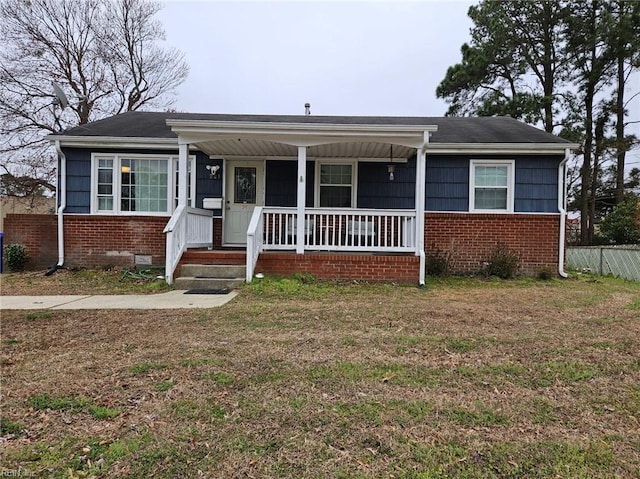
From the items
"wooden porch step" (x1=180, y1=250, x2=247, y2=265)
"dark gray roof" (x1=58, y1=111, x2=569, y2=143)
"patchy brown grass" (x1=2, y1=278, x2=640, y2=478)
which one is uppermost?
"dark gray roof" (x1=58, y1=111, x2=569, y2=143)

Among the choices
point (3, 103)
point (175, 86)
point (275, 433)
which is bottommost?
point (275, 433)

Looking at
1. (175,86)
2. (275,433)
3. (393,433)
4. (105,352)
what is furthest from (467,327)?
(175,86)

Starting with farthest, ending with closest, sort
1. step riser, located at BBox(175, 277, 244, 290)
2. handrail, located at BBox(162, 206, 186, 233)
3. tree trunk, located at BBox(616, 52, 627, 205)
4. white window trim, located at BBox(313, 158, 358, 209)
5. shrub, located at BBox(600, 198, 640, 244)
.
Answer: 1. tree trunk, located at BBox(616, 52, 627, 205)
2. shrub, located at BBox(600, 198, 640, 244)
3. white window trim, located at BBox(313, 158, 358, 209)
4. handrail, located at BBox(162, 206, 186, 233)
5. step riser, located at BBox(175, 277, 244, 290)

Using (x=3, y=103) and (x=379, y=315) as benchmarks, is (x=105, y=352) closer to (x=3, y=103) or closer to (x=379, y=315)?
(x=379, y=315)

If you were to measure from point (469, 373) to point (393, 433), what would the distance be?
1.16 m

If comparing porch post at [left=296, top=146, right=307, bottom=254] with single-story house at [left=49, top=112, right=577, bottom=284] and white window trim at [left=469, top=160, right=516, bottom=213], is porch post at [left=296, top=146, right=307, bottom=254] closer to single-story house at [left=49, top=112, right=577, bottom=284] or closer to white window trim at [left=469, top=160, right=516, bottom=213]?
single-story house at [left=49, top=112, right=577, bottom=284]

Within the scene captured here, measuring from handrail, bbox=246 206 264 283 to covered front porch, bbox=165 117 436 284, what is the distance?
0.06ft

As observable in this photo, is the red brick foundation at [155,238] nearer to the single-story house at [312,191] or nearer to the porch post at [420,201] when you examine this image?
the single-story house at [312,191]

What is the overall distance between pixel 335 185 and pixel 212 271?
387 centimetres

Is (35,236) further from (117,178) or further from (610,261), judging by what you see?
(610,261)

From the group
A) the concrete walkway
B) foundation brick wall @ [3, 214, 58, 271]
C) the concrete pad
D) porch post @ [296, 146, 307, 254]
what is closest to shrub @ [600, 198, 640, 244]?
porch post @ [296, 146, 307, 254]

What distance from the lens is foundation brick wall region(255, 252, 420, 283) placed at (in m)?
7.45

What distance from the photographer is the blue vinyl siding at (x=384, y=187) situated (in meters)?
A: 9.39

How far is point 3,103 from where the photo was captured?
16.5 metres
